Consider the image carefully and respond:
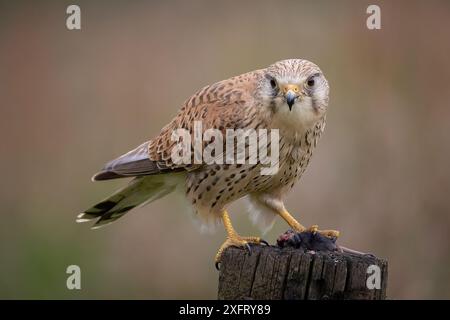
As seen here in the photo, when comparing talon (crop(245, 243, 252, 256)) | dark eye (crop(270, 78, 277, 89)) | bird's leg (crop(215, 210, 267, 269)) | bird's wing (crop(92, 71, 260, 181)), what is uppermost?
dark eye (crop(270, 78, 277, 89))

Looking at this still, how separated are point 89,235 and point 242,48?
2411 mm

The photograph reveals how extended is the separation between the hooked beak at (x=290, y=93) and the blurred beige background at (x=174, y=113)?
2.24 meters

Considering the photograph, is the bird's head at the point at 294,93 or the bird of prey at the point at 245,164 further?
the bird of prey at the point at 245,164

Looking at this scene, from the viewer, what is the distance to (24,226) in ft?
25.8

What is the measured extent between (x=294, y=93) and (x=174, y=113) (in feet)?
9.75

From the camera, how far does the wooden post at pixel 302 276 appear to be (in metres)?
4.16

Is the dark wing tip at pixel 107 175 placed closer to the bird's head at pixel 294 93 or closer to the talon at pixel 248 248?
the bird's head at pixel 294 93

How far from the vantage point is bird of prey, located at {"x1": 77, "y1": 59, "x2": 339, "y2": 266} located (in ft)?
17.1

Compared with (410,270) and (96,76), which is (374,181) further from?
(96,76)

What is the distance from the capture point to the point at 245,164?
539 cm

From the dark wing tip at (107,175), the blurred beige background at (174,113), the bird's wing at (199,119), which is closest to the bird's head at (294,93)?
the bird's wing at (199,119)

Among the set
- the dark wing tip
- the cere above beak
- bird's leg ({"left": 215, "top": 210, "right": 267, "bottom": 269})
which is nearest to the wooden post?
bird's leg ({"left": 215, "top": 210, "right": 267, "bottom": 269})

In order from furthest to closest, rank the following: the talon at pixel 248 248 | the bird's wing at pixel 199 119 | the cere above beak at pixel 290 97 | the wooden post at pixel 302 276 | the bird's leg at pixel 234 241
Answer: the bird's wing at pixel 199 119, the cere above beak at pixel 290 97, the bird's leg at pixel 234 241, the talon at pixel 248 248, the wooden post at pixel 302 276

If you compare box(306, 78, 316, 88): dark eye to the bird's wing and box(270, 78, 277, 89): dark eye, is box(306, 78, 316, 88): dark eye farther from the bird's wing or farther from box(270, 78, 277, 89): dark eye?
the bird's wing
